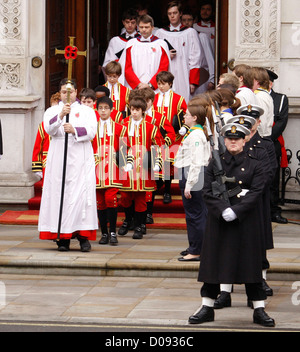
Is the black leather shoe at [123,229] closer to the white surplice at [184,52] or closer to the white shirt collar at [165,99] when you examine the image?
the white shirt collar at [165,99]

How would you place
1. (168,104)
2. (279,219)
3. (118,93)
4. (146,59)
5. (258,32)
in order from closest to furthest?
(279,219)
(168,104)
(118,93)
(258,32)
(146,59)

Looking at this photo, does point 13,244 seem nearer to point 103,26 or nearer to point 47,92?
point 47,92

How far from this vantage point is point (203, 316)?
376 inches

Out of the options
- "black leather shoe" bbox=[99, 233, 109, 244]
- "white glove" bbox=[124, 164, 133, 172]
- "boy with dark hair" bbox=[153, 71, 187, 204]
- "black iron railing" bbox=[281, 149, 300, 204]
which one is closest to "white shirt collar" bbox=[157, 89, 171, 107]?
"boy with dark hair" bbox=[153, 71, 187, 204]

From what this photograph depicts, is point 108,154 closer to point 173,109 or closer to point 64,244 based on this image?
point 64,244

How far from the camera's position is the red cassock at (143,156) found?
13.4 metres

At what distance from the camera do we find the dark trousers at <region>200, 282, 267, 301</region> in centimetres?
955

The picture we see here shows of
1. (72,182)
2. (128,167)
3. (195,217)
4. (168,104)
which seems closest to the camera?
(195,217)

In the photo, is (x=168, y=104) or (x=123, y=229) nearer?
(x=123, y=229)

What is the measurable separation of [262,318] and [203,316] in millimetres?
525

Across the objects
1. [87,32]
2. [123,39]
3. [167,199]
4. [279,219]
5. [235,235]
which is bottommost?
[279,219]

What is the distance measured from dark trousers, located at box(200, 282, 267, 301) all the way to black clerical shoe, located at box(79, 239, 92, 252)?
10.4 feet

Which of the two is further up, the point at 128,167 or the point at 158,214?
the point at 128,167

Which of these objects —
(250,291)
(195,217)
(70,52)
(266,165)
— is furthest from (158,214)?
(250,291)
